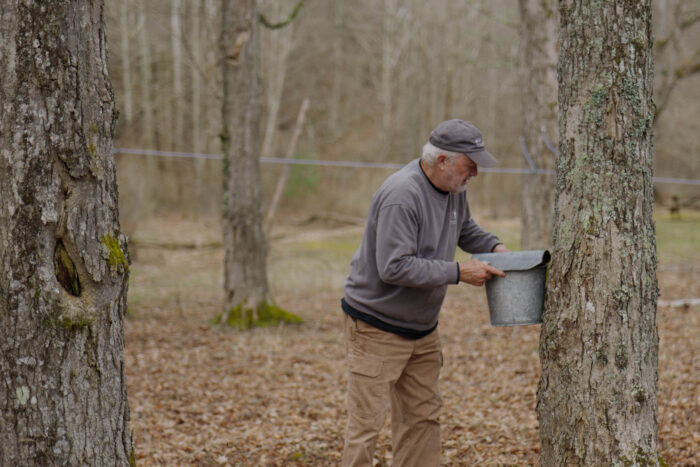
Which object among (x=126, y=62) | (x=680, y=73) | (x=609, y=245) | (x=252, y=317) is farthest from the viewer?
(x=126, y=62)

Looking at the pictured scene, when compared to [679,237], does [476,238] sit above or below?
above

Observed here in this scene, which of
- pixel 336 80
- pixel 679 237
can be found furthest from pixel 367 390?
pixel 336 80

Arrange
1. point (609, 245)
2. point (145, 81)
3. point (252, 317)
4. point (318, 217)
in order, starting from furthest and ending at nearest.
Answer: point (145, 81) → point (318, 217) → point (252, 317) → point (609, 245)

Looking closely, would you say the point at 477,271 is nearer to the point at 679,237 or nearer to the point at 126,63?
the point at 679,237

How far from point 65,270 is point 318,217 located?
18.1 metres

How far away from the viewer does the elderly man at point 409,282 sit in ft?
10.6

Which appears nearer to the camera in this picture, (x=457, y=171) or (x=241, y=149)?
(x=457, y=171)

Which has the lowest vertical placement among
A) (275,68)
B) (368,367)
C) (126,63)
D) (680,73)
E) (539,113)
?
(368,367)

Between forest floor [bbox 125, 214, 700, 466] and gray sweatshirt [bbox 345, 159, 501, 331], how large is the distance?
1.33 metres

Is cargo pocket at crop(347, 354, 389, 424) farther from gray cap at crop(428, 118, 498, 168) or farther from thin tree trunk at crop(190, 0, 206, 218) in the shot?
thin tree trunk at crop(190, 0, 206, 218)

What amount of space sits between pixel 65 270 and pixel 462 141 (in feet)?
6.41

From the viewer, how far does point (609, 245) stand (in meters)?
2.90

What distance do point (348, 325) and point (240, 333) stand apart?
485 centimetres

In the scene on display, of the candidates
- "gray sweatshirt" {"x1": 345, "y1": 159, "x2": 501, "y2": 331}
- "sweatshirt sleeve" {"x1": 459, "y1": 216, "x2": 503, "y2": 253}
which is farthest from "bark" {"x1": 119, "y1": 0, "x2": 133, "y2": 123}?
"gray sweatshirt" {"x1": 345, "y1": 159, "x2": 501, "y2": 331}
